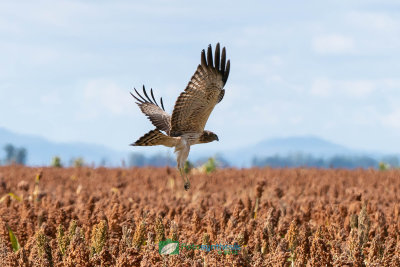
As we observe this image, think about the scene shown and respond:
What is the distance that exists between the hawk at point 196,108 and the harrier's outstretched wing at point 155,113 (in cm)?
44

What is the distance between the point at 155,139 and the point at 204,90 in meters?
0.61

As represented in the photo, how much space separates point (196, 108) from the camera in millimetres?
5180

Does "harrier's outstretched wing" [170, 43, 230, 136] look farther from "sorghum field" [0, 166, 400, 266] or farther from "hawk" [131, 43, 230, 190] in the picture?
"sorghum field" [0, 166, 400, 266]

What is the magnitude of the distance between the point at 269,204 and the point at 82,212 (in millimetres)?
2141

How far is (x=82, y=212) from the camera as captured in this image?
651cm

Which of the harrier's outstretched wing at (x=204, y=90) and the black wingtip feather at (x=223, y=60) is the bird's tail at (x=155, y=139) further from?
the black wingtip feather at (x=223, y=60)

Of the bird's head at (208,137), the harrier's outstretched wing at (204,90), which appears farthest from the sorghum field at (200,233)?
the harrier's outstretched wing at (204,90)

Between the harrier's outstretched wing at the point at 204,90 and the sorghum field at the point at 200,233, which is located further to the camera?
the harrier's outstretched wing at the point at 204,90

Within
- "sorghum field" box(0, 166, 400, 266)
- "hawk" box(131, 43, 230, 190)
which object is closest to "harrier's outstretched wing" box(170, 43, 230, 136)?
"hawk" box(131, 43, 230, 190)

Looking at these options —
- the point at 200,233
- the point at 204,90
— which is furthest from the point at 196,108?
the point at 200,233

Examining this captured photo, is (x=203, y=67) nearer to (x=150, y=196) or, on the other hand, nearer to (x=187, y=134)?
(x=187, y=134)

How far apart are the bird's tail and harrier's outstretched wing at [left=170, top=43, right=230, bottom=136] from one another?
0.23m

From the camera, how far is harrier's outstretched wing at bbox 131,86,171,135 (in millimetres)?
5980

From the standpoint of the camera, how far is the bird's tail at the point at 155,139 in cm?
523
